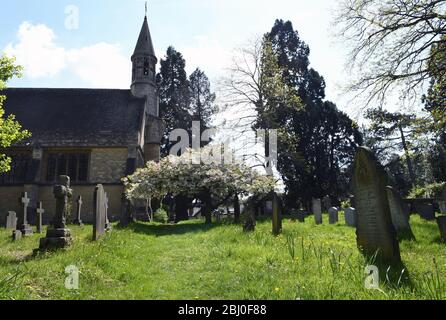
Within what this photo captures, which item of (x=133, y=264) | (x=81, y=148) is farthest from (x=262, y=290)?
(x=81, y=148)

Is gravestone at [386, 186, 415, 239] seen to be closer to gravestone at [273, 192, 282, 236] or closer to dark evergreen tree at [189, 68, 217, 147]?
gravestone at [273, 192, 282, 236]

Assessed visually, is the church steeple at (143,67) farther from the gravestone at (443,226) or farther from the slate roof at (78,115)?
the gravestone at (443,226)

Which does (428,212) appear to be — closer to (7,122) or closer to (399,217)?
(399,217)

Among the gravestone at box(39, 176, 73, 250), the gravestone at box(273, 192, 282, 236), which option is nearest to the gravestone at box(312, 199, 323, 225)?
the gravestone at box(273, 192, 282, 236)

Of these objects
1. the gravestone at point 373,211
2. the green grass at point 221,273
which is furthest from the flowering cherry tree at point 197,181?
the gravestone at point 373,211

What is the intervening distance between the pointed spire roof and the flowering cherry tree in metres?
16.9

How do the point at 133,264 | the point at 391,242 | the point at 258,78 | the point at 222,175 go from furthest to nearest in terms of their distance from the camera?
the point at 258,78, the point at 222,175, the point at 133,264, the point at 391,242

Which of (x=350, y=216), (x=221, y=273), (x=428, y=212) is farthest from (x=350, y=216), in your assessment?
(x=221, y=273)

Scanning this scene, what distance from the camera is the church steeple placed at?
3073 cm

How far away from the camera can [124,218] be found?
47.7ft

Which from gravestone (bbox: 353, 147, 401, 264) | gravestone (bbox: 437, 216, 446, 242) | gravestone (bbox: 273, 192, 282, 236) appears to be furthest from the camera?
gravestone (bbox: 273, 192, 282, 236)
